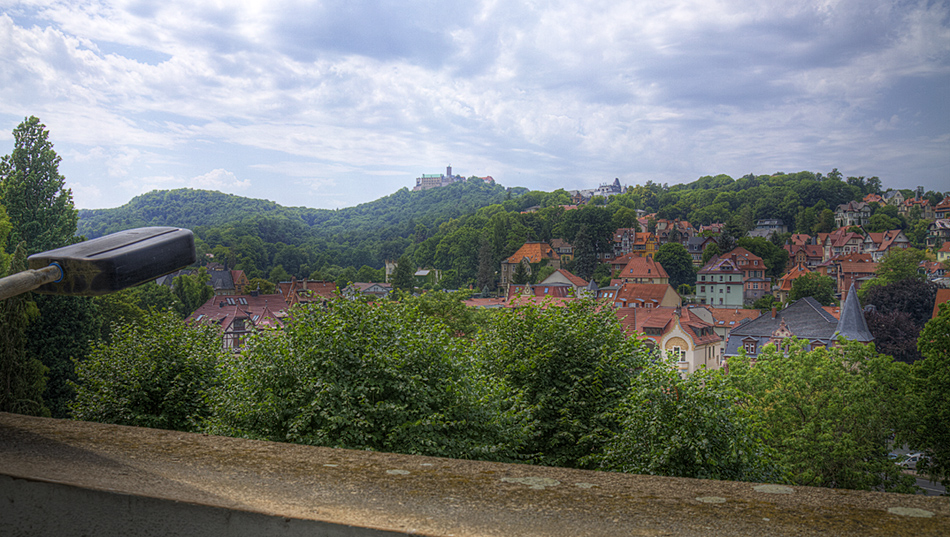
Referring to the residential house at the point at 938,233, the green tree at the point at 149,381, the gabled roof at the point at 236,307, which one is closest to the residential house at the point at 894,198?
the residential house at the point at 938,233

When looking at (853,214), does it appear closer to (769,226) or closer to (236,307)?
(769,226)

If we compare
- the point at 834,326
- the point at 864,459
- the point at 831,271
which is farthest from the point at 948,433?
the point at 831,271

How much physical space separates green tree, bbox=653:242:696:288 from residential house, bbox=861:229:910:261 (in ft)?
105

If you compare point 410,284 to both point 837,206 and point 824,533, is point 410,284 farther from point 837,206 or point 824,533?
point 837,206

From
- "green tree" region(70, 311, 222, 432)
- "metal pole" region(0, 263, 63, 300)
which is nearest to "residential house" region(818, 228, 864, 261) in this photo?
"green tree" region(70, 311, 222, 432)

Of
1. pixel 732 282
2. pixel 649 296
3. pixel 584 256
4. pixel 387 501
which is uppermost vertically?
pixel 584 256

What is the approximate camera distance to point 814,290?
8406 cm

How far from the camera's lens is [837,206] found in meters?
132

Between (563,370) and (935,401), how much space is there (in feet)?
54.9

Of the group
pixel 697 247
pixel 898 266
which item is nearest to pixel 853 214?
pixel 697 247

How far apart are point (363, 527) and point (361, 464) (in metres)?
1.04

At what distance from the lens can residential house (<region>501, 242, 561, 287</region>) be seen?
114062 mm

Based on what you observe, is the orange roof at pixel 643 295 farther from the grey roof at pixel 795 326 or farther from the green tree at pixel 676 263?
the green tree at pixel 676 263

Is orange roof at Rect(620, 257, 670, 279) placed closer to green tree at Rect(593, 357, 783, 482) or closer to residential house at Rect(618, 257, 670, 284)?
residential house at Rect(618, 257, 670, 284)
